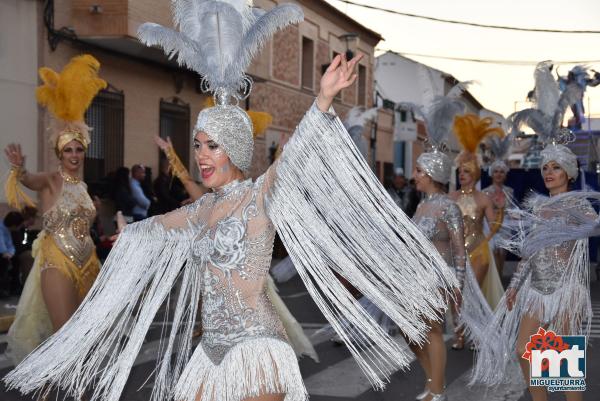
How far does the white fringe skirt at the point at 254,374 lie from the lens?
3457mm

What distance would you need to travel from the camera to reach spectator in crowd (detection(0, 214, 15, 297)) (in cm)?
1040

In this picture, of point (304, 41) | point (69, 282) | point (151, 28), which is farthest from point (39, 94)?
point (304, 41)

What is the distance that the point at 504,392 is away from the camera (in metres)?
6.38

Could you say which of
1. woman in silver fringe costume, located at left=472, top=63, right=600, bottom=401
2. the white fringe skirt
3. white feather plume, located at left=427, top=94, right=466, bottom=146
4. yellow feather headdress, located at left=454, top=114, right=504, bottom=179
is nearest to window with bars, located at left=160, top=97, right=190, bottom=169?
yellow feather headdress, located at left=454, top=114, right=504, bottom=179

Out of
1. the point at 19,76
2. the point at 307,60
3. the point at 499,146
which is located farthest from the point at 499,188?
the point at 307,60

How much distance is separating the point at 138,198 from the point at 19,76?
9.01ft

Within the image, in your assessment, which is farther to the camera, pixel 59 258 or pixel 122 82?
pixel 122 82

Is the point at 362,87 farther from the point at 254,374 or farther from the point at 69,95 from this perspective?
the point at 254,374

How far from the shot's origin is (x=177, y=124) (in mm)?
18938

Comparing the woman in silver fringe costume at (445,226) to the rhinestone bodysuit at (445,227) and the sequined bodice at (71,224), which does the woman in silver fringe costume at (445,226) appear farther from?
the sequined bodice at (71,224)

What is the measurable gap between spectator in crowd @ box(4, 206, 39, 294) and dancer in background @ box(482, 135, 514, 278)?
19.1 ft

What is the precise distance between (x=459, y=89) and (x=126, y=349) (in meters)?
5.15

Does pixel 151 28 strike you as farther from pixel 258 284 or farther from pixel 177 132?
pixel 177 132

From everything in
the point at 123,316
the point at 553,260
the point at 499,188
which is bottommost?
the point at 123,316
